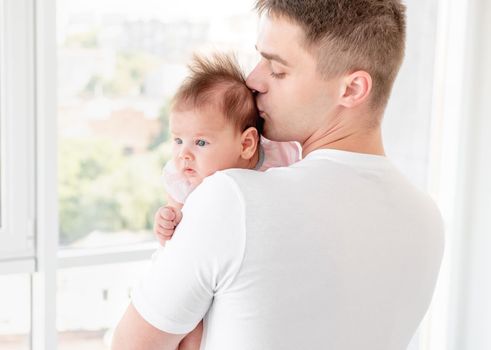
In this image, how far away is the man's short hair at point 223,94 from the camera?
4.51 ft

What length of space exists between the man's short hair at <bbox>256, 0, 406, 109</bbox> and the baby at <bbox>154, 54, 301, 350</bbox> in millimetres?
220

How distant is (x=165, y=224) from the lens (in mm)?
1333

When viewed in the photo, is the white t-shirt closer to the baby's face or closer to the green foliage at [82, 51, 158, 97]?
the baby's face

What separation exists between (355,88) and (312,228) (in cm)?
25

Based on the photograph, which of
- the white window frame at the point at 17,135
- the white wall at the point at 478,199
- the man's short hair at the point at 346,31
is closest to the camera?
the man's short hair at the point at 346,31

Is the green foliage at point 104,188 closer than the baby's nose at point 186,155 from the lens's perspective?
No

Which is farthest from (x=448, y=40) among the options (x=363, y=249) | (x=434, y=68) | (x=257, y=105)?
(x=363, y=249)

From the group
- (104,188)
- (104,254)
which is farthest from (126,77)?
(104,254)

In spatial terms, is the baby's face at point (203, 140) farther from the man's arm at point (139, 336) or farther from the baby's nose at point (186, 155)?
the man's arm at point (139, 336)

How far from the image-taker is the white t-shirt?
1054 millimetres

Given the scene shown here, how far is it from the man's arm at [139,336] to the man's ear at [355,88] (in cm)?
45

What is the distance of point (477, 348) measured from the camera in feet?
8.85

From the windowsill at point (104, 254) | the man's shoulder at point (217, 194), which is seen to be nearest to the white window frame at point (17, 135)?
the windowsill at point (104, 254)

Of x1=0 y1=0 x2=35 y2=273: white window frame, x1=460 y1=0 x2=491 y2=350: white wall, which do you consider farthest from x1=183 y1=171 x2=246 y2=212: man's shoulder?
x1=460 y1=0 x2=491 y2=350: white wall
